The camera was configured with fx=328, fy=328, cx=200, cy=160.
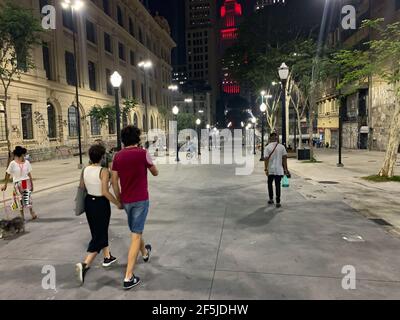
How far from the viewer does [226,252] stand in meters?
5.55

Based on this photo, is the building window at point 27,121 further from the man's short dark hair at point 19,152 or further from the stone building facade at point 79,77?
the man's short dark hair at point 19,152

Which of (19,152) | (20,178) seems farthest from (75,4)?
(20,178)

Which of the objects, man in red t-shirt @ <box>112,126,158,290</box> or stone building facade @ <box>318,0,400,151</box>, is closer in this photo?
man in red t-shirt @ <box>112,126,158,290</box>

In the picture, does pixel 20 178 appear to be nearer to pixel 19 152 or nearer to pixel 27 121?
pixel 19 152

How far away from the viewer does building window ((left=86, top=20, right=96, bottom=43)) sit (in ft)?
123

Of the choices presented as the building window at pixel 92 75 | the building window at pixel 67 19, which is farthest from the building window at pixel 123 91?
the building window at pixel 67 19

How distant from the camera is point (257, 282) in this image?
4383 mm

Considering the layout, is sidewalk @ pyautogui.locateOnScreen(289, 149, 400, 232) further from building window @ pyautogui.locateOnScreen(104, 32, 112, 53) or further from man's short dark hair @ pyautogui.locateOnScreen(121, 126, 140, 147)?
building window @ pyautogui.locateOnScreen(104, 32, 112, 53)

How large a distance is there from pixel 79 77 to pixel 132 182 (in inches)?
1342

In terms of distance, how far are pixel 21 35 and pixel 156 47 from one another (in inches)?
2073

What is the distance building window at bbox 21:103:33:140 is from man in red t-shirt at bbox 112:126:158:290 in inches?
992

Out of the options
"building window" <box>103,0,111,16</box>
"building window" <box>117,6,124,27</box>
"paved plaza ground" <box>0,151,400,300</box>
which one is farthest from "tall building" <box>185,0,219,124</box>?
"paved plaza ground" <box>0,151,400,300</box>

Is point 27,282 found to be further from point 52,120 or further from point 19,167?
point 52,120
